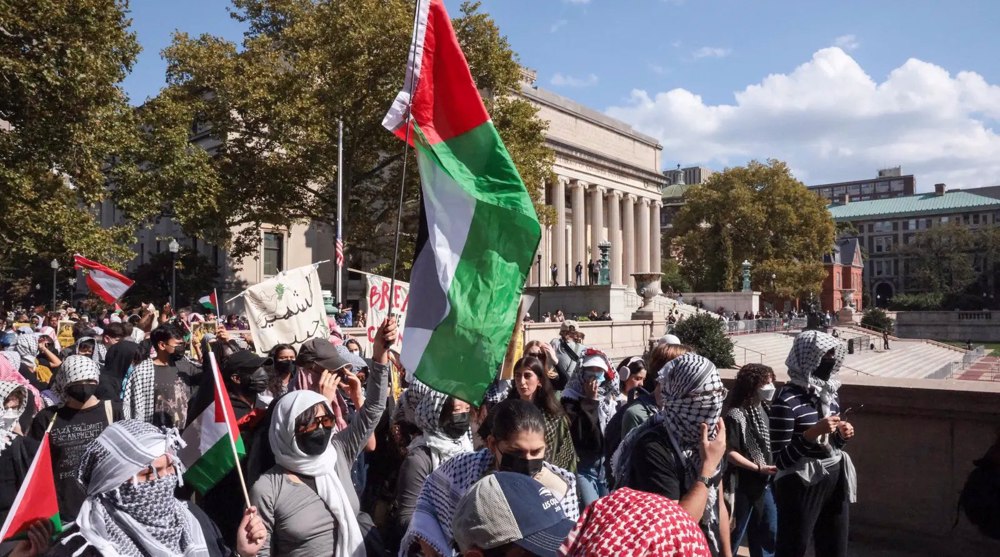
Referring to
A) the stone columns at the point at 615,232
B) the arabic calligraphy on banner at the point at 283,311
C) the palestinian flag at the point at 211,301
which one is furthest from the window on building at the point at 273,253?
the arabic calligraphy on banner at the point at 283,311

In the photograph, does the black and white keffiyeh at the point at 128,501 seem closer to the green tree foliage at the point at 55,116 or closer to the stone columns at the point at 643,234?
the green tree foliage at the point at 55,116

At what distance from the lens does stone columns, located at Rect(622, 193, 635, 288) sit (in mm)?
67500

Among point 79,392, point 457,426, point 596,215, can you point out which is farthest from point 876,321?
point 79,392

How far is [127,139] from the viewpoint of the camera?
72.6 ft

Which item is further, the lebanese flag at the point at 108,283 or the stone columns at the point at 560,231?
the stone columns at the point at 560,231

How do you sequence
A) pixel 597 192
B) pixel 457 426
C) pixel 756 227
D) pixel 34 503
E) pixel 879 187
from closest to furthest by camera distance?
pixel 34 503 < pixel 457 426 < pixel 597 192 < pixel 756 227 < pixel 879 187

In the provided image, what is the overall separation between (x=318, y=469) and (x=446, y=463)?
0.66 metres

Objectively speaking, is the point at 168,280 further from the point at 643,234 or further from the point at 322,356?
the point at 643,234

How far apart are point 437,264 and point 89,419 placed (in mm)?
2675

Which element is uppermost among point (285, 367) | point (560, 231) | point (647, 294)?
point (560, 231)

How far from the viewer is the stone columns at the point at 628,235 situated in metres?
67.5

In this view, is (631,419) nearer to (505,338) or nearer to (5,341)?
(505,338)

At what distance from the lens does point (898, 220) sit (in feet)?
413

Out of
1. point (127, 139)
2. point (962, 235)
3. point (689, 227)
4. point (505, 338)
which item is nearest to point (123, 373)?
point (505, 338)
